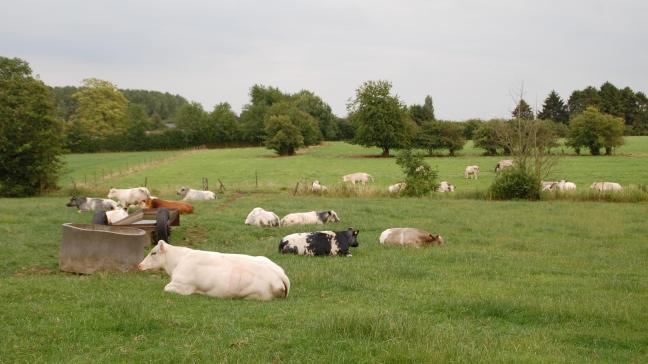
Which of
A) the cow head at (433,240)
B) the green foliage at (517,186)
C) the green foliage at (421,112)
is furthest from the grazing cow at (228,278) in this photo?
the green foliage at (421,112)

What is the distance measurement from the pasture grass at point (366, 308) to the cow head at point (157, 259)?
8.1 inches

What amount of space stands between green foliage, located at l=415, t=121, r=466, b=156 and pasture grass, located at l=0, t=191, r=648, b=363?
60.5m

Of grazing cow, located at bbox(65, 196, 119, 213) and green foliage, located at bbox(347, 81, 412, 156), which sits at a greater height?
green foliage, located at bbox(347, 81, 412, 156)

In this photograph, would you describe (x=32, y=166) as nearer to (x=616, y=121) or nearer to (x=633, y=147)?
(x=616, y=121)

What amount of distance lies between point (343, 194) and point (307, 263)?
752 inches

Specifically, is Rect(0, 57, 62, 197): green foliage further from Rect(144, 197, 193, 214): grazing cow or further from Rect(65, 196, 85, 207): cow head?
Rect(144, 197, 193, 214): grazing cow

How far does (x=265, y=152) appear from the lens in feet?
Answer: 302

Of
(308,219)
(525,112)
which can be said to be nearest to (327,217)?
(308,219)

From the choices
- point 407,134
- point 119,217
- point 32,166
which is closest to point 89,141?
point 407,134

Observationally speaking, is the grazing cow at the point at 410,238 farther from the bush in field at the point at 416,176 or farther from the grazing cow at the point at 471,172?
the grazing cow at the point at 471,172

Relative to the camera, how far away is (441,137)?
256 ft

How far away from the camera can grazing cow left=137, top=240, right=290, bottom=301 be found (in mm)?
9516

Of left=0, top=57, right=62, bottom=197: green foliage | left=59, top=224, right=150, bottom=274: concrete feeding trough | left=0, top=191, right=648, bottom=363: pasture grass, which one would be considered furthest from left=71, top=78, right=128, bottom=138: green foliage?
left=59, top=224, right=150, bottom=274: concrete feeding trough

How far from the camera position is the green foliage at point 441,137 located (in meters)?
77.7
